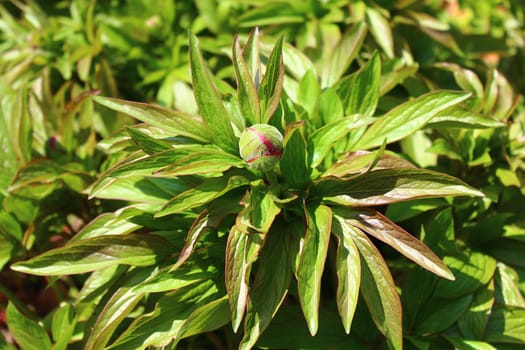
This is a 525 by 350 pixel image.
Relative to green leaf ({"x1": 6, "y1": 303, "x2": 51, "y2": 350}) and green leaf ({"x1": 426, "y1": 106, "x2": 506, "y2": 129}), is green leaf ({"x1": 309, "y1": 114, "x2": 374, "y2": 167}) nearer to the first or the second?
green leaf ({"x1": 426, "y1": 106, "x2": 506, "y2": 129})

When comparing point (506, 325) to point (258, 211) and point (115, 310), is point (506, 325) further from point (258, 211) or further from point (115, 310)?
point (115, 310)

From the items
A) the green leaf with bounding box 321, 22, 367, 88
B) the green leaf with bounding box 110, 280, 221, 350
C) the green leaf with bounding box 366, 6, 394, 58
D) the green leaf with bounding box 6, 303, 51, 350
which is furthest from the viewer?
the green leaf with bounding box 366, 6, 394, 58

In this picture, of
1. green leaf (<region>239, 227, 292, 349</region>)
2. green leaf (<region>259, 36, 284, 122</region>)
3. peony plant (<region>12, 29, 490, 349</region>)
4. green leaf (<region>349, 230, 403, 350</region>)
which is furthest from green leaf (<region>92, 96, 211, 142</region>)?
green leaf (<region>349, 230, 403, 350</region>)

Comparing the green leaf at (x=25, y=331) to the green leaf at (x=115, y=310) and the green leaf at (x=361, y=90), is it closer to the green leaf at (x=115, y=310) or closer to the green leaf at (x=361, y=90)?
the green leaf at (x=115, y=310)

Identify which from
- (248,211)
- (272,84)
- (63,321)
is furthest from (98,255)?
(272,84)

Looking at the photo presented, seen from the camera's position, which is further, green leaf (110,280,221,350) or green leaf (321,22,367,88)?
green leaf (321,22,367,88)

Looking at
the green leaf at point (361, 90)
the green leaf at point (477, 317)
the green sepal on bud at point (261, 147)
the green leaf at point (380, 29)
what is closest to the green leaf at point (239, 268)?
the green sepal on bud at point (261, 147)
